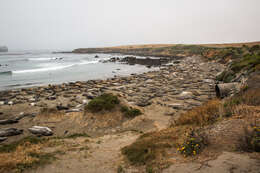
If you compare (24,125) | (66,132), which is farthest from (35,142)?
(24,125)

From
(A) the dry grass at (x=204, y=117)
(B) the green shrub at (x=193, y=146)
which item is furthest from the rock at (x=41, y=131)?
(B) the green shrub at (x=193, y=146)

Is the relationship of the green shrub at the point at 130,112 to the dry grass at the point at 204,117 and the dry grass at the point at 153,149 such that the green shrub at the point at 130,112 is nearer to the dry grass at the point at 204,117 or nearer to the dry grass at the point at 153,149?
the dry grass at the point at 204,117

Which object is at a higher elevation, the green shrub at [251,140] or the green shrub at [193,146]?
the green shrub at [251,140]

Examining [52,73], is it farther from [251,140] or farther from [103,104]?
[251,140]

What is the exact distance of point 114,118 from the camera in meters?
8.52

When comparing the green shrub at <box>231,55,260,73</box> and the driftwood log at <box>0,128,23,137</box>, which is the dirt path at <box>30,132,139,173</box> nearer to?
the driftwood log at <box>0,128,23,137</box>

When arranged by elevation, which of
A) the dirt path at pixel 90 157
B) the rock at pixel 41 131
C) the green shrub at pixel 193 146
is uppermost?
the green shrub at pixel 193 146

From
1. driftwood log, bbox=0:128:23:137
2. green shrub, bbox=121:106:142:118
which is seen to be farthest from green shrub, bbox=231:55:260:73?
driftwood log, bbox=0:128:23:137

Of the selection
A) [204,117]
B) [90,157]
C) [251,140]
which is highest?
[251,140]

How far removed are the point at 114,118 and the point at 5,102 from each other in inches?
393

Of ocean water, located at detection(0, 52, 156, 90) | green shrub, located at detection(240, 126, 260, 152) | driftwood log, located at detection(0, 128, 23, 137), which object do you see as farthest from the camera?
ocean water, located at detection(0, 52, 156, 90)

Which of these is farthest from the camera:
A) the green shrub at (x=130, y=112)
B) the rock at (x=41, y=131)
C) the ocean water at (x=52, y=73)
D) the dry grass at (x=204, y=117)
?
the ocean water at (x=52, y=73)

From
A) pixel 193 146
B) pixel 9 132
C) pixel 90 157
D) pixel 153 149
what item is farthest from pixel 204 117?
pixel 9 132

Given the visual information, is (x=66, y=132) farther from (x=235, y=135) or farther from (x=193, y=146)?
(x=235, y=135)
